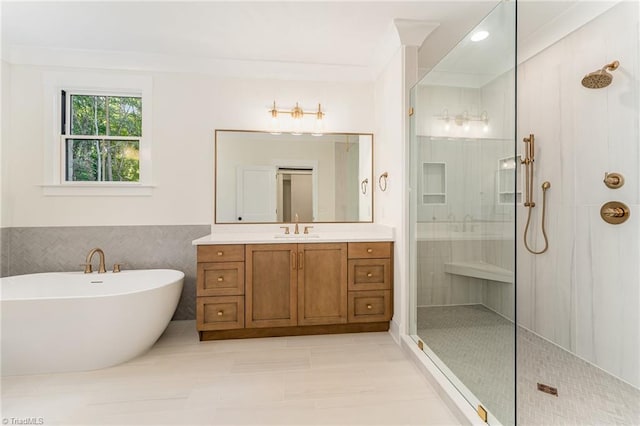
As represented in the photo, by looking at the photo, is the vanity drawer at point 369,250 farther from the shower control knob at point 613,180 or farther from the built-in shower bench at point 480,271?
the shower control knob at point 613,180

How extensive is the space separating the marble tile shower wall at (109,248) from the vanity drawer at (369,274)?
150cm

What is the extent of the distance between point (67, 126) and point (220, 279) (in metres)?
2.15

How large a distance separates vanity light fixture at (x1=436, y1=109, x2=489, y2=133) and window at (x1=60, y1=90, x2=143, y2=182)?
2.75 metres

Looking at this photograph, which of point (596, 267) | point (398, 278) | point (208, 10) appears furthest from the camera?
point (398, 278)

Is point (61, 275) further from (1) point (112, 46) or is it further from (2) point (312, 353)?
(2) point (312, 353)

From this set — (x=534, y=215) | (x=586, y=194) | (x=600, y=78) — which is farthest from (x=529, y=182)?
(x=600, y=78)

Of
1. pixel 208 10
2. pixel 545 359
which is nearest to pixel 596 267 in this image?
pixel 545 359

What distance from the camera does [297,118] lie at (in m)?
3.06

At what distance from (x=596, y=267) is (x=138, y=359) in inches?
130

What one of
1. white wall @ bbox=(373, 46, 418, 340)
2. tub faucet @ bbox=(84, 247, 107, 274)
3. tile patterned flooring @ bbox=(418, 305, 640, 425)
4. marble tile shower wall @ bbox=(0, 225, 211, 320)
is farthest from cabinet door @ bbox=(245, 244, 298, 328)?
tub faucet @ bbox=(84, 247, 107, 274)

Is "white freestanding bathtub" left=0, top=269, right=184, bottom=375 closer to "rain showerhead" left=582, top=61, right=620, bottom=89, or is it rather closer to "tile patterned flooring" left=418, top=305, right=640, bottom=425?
"tile patterned flooring" left=418, top=305, right=640, bottom=425

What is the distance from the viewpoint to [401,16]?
2.24 meters

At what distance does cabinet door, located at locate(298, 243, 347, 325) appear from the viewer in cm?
256

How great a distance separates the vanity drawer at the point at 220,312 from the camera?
2.46 meters
